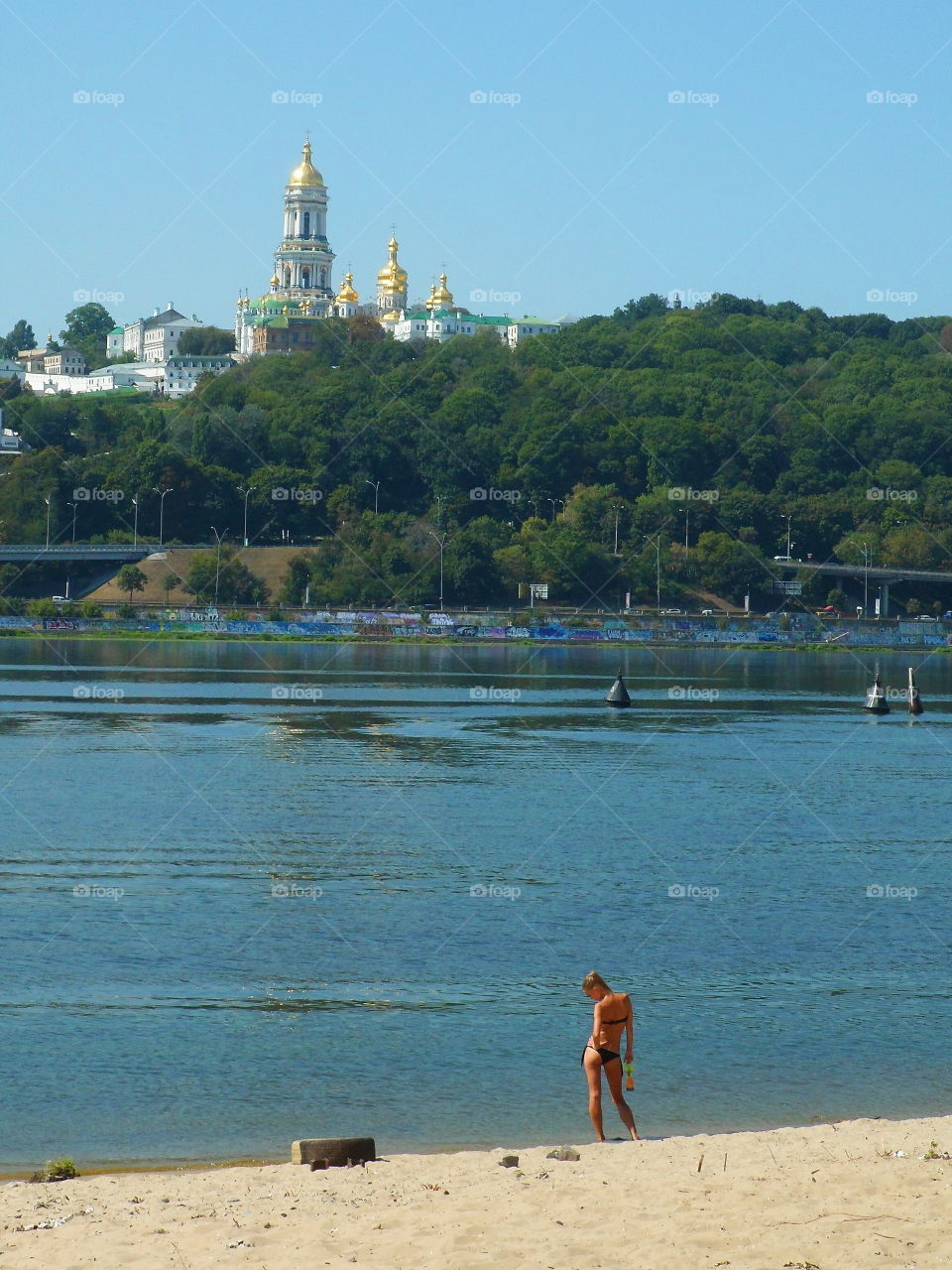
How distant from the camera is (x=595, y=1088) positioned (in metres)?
15.5

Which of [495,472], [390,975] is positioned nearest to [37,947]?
[390,975]

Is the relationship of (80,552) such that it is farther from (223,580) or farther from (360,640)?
(360,640)

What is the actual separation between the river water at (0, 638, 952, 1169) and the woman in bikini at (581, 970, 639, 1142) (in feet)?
1.82

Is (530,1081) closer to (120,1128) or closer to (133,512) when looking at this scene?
(120,1128)

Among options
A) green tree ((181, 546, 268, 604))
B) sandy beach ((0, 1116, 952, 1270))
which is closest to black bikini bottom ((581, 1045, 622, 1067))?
sandy beach ((0, 1116, 952, 1270))

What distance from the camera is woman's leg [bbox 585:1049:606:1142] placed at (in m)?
15.3

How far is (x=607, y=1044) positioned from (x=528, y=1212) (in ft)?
10.4

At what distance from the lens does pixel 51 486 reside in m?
150

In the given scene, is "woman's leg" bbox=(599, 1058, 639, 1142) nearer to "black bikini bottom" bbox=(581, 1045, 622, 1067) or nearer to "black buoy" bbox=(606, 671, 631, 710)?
"black bikini bottom" bbox=(581, 1045, 622, 1067)

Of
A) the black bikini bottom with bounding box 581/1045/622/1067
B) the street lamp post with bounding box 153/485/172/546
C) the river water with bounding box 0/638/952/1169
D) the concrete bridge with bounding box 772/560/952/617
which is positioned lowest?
the river water with bounding box 0/638/952/1169

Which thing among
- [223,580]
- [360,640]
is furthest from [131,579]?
[360,640]

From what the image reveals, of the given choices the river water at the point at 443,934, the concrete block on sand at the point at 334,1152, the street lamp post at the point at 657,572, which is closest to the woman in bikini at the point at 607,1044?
the river water at the point at 443,934

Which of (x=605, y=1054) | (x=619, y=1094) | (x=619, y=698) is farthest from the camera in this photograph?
(x=619, y=698)

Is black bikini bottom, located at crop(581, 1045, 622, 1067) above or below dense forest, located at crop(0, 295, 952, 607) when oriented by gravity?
below
